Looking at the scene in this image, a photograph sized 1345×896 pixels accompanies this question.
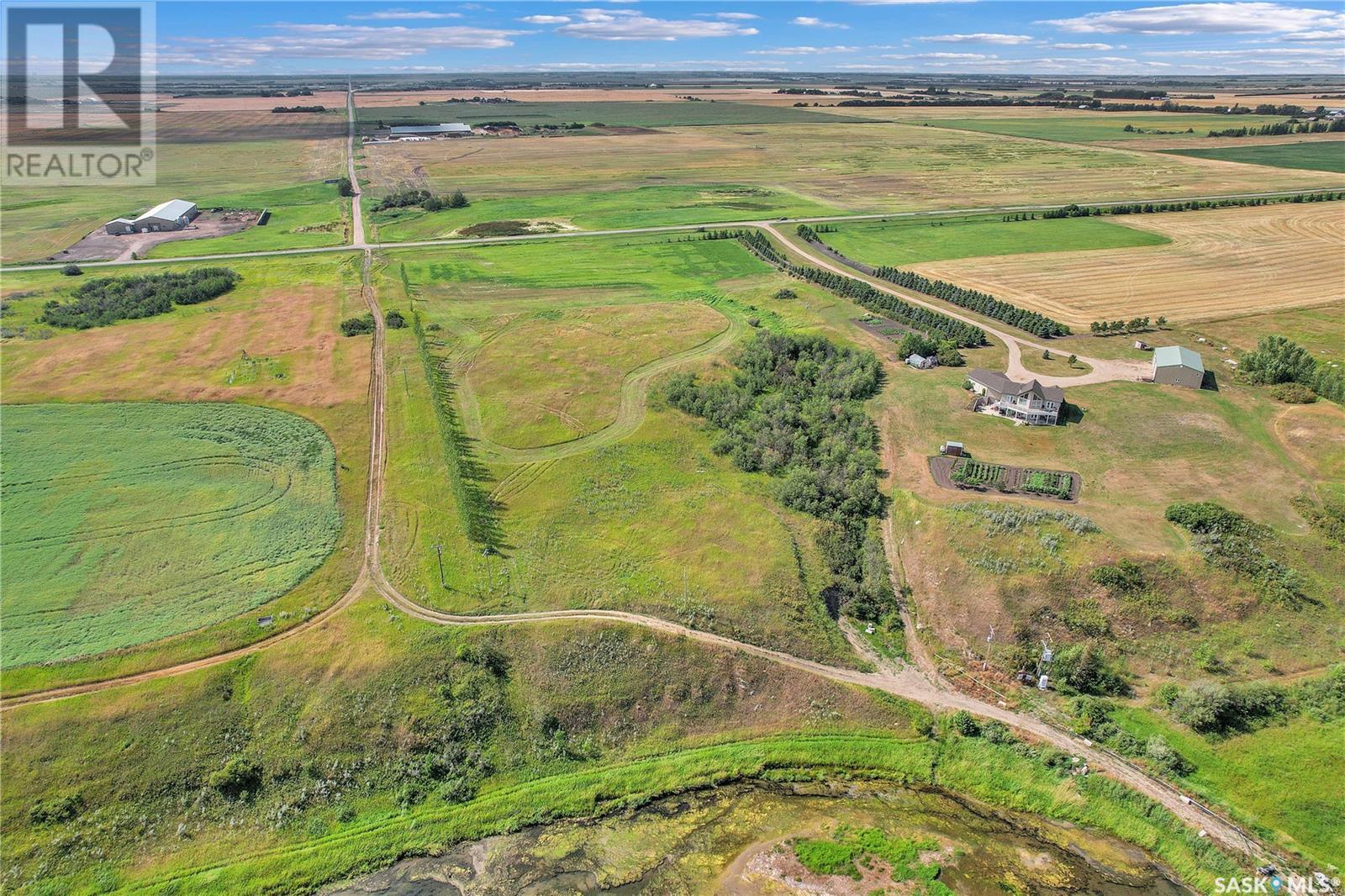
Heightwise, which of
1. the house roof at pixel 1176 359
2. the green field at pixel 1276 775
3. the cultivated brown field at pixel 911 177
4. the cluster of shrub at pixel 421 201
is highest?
the cultivated brown field at pixel 911 177

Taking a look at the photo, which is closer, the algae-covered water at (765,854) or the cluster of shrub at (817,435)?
the algae-covered water at (765,854)

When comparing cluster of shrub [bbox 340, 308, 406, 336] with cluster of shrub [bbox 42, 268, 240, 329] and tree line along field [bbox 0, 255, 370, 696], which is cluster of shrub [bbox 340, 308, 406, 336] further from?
cluster of shrub [bbox 42, 268, 240, 329]

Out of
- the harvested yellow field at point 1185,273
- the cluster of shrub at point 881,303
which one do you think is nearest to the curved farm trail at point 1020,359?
the cluster of shrub at point 881,303

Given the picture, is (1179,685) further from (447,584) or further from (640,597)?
(447,584)

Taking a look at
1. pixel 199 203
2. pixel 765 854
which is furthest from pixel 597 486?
pixel 199 203

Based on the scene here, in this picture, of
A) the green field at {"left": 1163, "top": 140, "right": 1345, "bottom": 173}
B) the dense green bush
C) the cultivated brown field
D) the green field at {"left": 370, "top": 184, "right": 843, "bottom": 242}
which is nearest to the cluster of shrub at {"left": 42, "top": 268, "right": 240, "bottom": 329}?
the green field at {"left": 370, "top": 184, "right": 843, "bottom": 242}

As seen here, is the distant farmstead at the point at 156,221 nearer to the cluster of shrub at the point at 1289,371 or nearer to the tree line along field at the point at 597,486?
the tree line along field at the point at 597,486

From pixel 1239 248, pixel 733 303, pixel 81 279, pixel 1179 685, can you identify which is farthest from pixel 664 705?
A: pixel 1239 248
